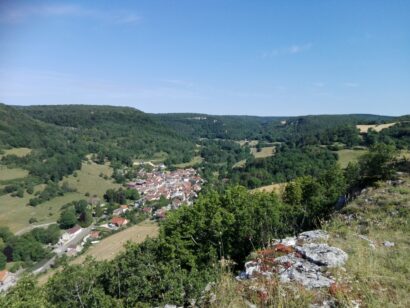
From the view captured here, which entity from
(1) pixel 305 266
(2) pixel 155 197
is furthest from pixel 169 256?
(2) pixel 155 197

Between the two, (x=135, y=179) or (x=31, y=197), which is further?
(x=135, y=179)

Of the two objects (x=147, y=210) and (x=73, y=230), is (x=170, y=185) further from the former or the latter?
(x=73, y=230)

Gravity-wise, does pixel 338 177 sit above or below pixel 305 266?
below

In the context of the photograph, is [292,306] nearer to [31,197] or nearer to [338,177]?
[338,177]

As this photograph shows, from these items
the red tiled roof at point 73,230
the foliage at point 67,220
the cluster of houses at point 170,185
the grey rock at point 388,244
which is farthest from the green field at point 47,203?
the grey rock at point 388,244

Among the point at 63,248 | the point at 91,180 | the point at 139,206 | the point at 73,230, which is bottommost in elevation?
the point at 63,248

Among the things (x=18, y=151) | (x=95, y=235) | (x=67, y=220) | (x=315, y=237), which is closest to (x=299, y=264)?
(x=315, y=237)

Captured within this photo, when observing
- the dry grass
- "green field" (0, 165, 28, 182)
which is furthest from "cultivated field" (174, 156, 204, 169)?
the dry grass

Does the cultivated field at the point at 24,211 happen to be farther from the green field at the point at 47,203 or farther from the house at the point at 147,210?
the house at the point at 147,210
